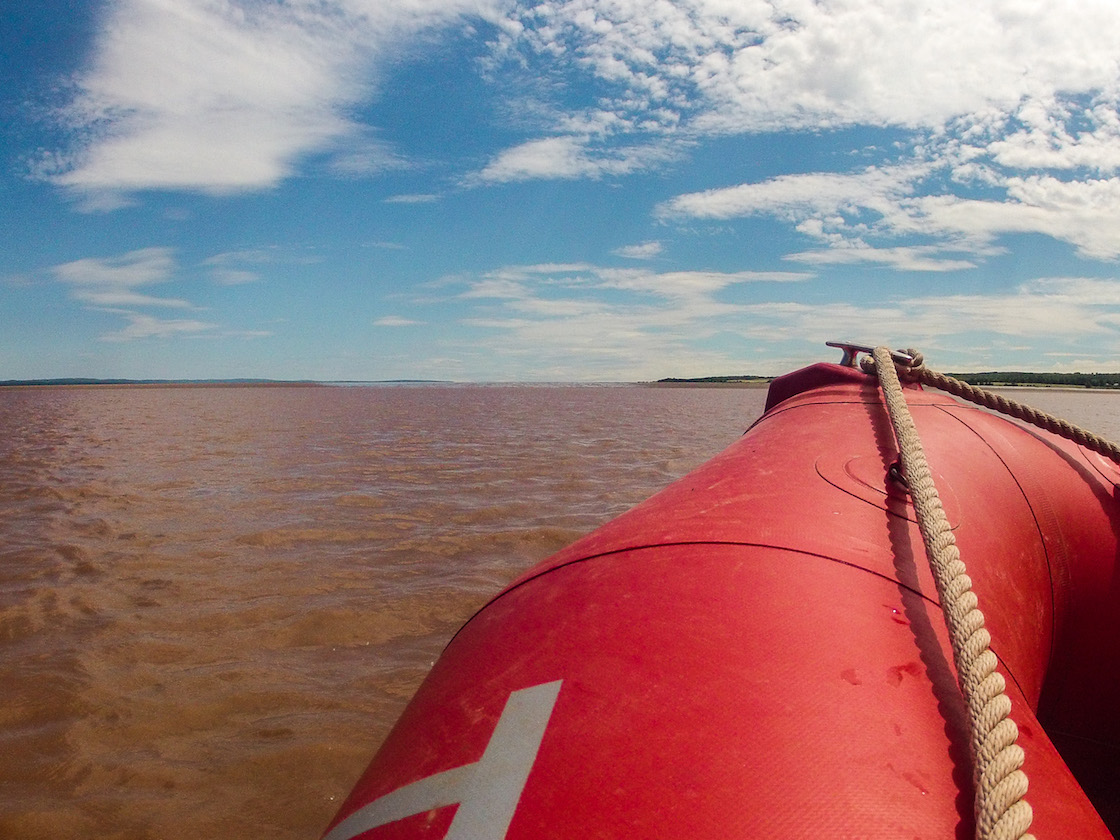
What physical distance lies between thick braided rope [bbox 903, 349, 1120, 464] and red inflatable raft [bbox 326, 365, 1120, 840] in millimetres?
486

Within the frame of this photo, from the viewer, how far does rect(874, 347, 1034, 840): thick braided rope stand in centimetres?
69

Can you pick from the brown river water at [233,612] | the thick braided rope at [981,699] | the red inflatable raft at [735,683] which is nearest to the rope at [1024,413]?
the red inflatable raft at [735,683]

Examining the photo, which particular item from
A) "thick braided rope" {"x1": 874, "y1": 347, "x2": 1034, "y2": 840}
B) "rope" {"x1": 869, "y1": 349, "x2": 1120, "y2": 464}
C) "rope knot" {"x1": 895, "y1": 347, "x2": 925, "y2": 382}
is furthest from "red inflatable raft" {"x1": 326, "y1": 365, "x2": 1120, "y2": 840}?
"rope knot" {"x1": 895, "y1": 347, "x2": 925, "y2": 382}

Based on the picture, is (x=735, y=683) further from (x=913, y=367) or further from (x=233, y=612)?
(x=233, y=612)

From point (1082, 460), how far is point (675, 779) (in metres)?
1.91

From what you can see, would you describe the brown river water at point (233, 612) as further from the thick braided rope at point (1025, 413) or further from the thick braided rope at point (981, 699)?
the thick braided rope at point (1025, 413)

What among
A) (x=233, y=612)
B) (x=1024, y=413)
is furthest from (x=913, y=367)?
(x=233, y=612)

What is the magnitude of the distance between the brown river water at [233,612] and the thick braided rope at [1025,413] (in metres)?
2.12

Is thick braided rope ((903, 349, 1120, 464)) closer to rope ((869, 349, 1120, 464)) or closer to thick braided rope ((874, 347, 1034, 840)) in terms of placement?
rope ((869, 349, 1120, 464))

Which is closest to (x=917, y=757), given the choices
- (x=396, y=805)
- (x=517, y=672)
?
(x=517, y=672)

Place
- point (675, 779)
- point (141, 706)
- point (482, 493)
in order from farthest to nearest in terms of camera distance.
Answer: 1. point (482, 493)
2. point (141, 706)
3. point (675, 779)

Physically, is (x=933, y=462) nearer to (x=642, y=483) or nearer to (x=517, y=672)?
(x=517, y=672)

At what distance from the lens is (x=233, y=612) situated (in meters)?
3.35

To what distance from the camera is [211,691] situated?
103 inches
